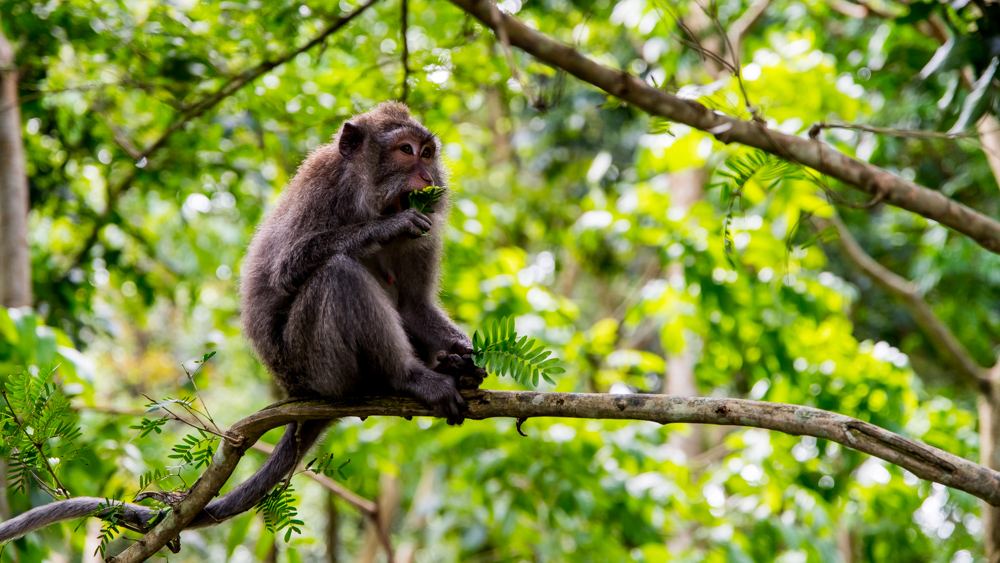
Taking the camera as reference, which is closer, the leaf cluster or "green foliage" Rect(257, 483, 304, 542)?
"green foliage" Rect(257, 483, 304, 542)

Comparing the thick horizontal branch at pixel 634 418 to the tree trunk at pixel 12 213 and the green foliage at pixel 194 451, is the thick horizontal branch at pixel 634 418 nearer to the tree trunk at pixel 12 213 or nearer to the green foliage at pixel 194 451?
the green foliage at pixel 194 451

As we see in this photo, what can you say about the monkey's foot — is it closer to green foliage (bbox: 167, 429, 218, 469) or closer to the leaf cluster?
green foliage (bbox: 167, 429, 218, 469)

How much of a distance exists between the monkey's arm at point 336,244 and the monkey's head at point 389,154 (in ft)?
1.30

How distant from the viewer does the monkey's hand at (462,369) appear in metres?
3.60

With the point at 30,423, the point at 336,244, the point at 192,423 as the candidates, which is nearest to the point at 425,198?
the point at 336,244

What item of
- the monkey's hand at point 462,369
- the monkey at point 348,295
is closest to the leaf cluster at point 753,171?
the monkey's hand at point 462,369

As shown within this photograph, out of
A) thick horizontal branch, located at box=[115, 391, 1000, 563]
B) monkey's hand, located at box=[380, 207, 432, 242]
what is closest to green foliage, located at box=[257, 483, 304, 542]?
thick horizontal branch, located at box=[115, 391, 1000, 563]

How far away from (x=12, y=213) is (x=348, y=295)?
10.8 ft

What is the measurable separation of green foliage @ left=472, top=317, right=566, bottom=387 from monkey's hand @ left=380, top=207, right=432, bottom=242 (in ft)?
2.01

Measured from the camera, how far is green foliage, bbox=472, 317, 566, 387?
10.0ft

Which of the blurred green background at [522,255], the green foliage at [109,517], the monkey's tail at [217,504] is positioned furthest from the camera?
the blurred green background at [522,255]

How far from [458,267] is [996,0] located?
4.43 meters

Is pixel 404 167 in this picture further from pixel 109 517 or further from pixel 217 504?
pixel 109 517

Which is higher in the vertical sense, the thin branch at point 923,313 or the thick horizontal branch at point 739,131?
the thick horizontal branch at point 739,131
